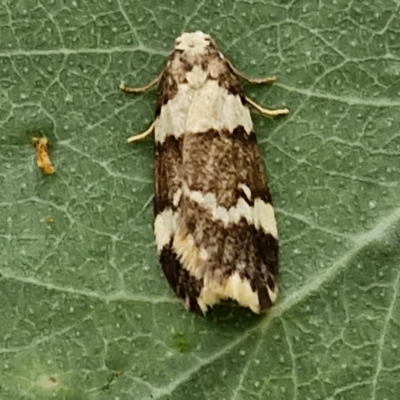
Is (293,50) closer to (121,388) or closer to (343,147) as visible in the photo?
(343,147)

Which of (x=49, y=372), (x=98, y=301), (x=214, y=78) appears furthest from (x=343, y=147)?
(x=49, y=372)

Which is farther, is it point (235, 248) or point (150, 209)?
point (150, 209)

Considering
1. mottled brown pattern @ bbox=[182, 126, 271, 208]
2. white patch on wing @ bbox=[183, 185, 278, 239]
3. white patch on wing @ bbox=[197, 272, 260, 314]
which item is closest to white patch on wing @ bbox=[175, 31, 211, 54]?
mottled brown pattern @ bbox=[182, 126, 271, 208]

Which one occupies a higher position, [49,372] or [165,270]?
[165,270]

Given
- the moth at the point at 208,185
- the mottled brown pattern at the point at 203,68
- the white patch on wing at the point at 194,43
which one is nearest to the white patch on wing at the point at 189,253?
the moth at the point at 208,185

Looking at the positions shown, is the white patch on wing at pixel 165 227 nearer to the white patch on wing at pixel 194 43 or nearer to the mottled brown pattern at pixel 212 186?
the mottled brown pattern at pixel 212 186

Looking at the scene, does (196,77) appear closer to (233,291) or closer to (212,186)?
(212,186)

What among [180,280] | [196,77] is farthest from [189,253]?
[196,77]
